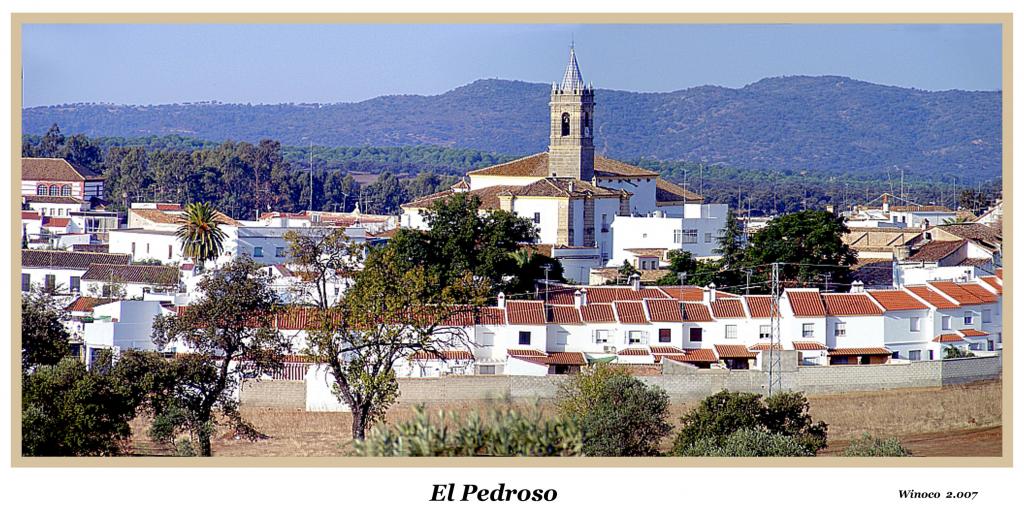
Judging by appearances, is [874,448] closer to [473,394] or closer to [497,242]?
[473,394]

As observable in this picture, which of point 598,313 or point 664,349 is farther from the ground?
point 598,313

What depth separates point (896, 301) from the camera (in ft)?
90.3

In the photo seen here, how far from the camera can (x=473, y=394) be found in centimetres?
2270

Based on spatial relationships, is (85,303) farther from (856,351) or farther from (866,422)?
(866,422)

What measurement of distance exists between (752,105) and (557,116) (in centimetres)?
10611

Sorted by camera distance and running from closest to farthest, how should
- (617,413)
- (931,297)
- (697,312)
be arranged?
(617,413) → (697,312) → (931,297)

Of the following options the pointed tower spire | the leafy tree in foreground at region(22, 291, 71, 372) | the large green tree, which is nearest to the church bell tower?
the pointed tower spire

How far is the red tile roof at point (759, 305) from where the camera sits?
87.2 feet

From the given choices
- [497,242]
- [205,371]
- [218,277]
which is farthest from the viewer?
[497,242]

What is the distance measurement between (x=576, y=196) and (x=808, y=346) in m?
16.6

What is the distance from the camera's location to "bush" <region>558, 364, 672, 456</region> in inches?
703

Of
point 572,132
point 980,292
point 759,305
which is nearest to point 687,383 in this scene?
point 759,305

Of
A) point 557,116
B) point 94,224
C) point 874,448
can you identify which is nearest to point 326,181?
point 94,224

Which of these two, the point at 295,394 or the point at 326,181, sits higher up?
the point at 326,181
